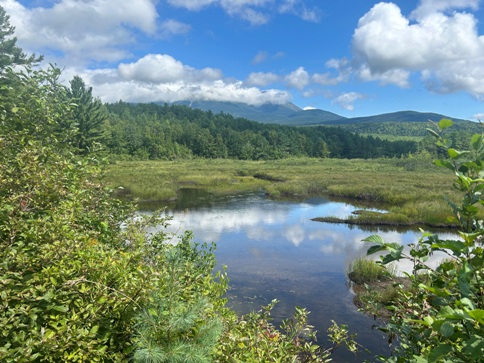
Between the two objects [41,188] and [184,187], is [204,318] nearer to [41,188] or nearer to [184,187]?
[41,188]

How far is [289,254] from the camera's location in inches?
841

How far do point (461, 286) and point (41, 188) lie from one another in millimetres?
6244

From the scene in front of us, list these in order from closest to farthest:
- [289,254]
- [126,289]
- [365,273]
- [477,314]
Result: [477,314] → [126,289] → [365,273] → [289,254]

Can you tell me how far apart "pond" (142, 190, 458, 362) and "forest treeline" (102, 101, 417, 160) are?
84.1m

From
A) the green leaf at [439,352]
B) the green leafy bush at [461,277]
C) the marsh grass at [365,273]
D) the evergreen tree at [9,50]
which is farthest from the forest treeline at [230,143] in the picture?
the green leaf at [439,352]

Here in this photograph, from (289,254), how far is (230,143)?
13077 centimetres

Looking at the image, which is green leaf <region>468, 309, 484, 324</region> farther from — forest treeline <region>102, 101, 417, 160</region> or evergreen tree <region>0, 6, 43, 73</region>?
forest treeline <region>102, 101, 417, 160</region>

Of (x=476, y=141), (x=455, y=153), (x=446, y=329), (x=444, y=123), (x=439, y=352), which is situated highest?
(x=444, y=123)

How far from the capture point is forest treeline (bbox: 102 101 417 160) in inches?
4811

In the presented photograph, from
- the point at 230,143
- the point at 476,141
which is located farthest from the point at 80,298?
the point at 230,143

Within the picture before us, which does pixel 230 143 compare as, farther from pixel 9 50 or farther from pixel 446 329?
pixel 446 329

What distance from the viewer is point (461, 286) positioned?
2.13 metres

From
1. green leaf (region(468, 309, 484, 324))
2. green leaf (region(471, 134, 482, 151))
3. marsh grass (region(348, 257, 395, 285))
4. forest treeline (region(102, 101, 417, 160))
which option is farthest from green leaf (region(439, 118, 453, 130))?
forest treeline (region(102, 101, 417, 160))

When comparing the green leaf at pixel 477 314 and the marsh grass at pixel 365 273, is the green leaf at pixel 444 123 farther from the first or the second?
the marsh grass at pixel 365 273
